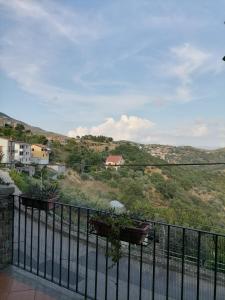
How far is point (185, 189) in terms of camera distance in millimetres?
24188

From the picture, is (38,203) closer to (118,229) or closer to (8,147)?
(118,229)

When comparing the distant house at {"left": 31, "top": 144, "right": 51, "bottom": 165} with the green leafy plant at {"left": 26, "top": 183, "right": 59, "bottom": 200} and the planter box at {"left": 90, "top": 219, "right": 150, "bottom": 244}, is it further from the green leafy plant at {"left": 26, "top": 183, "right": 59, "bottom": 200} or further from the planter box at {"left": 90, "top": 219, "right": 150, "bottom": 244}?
the planter box at {"left": 90, "top": 219, "right": 150, "bottom": 244}

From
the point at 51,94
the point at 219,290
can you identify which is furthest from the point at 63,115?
the point at 219,290

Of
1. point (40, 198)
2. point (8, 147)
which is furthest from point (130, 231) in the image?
point (8, 147)

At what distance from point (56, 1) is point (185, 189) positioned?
18678 mm

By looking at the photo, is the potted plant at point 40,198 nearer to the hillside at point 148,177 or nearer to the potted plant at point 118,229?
the potted plant at point 118,229

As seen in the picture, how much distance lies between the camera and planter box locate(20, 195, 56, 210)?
2.73m

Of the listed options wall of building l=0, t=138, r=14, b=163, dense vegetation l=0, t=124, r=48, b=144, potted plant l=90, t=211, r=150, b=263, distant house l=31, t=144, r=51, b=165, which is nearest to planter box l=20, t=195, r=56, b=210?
potted plant l=90, t=211, r=150, b=263

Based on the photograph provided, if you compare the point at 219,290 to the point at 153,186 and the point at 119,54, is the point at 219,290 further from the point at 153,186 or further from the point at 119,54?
the point at 119,54

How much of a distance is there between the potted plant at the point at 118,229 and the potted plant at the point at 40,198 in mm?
650

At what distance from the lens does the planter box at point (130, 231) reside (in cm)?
205

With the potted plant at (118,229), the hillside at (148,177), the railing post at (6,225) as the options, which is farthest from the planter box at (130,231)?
the hillside at (148,177)

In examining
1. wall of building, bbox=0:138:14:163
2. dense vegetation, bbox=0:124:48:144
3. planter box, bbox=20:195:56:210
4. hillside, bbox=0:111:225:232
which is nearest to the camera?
planter box, bbox=20:195:56:210

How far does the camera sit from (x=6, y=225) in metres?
2.89
